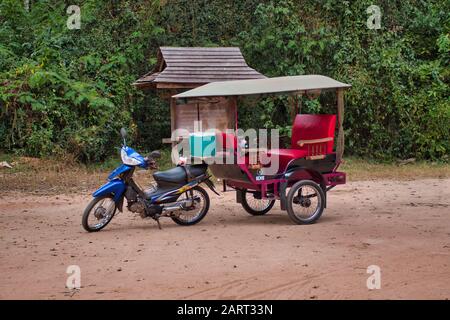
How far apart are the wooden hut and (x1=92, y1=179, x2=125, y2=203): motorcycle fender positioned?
5427 mm

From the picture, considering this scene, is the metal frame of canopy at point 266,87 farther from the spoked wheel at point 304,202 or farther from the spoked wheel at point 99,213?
the spoked wheel at point 99,213

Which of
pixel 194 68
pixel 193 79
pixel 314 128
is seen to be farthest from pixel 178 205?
pixel 194 68

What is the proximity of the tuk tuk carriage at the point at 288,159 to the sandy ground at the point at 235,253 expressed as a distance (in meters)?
0.39

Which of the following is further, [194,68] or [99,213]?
[194,68]

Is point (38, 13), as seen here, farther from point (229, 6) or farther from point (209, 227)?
point (209, 227)

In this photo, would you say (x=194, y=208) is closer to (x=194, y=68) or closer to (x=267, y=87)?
(x=267, y=87)

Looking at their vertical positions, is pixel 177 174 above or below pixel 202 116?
below

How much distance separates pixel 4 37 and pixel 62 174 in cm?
512

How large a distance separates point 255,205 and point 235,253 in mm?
3194

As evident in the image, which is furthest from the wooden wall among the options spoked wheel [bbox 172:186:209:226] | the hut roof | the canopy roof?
spoked wheel [bbox 172:186:209:226]

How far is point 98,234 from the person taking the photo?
9.86 m

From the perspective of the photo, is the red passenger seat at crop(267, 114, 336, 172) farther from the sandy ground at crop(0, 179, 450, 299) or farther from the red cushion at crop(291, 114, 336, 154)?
the sandy ground at crop(0, 179, 450, 299)

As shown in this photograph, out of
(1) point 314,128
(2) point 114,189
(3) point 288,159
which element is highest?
(1) point 314,128

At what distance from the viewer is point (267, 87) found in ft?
34.5
